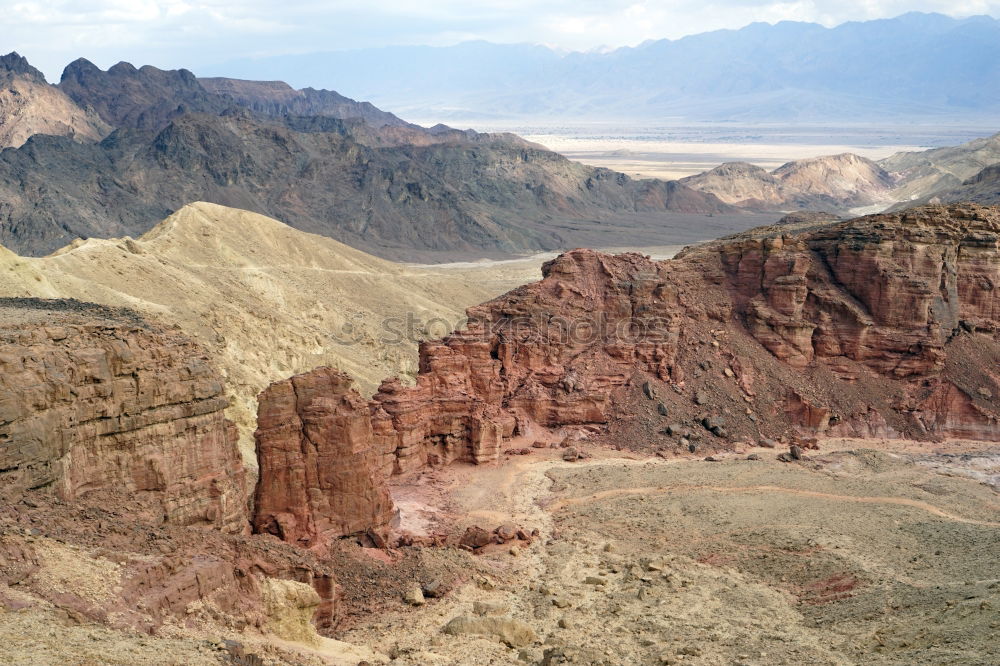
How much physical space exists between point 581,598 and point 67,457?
13.2 meters

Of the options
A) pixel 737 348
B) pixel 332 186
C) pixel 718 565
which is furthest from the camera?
pixel 332 186

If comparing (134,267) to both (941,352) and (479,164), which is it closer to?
(941,352)

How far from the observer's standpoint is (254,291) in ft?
209

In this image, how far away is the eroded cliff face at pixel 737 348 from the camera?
42406mm

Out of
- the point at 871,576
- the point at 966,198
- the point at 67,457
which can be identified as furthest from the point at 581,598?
the point at 966,198

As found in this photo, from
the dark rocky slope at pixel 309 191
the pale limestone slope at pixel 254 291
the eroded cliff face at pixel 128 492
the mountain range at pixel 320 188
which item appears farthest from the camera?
the mountain range at pixel 320 188

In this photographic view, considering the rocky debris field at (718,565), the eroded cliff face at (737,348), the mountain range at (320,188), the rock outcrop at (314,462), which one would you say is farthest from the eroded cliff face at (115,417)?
the mountain range at (320,188)

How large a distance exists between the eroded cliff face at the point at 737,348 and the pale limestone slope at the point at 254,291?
385 inches

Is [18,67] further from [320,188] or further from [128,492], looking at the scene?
[128,492]

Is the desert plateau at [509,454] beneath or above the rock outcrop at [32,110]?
beneath

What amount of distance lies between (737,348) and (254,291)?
31054 mm

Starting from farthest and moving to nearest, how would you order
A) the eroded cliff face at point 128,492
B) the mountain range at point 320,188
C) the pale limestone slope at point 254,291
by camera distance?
the mountain range at point 320,188, the pale limestone slope at point 254,291, the eroded cliff face at point 128,492

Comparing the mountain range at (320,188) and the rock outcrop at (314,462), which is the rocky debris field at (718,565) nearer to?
the rock outcrop at (314,462)

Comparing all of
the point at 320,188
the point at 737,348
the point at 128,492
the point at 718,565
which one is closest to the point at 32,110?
the point at 320,188
